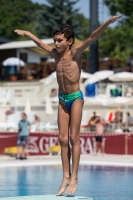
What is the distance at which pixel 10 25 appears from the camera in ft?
218

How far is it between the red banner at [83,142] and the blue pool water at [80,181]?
428cm

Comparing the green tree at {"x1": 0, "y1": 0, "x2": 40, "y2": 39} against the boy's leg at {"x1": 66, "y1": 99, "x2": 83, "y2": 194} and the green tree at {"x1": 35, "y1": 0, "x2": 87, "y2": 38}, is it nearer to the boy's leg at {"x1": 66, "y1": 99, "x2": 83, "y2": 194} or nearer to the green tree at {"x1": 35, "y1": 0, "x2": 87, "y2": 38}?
the green tree at {"x1": 35, "y1": 0, "x2": 87, "y2": 38}

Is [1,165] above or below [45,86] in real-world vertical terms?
Result: below

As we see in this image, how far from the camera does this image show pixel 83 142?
A: 21031 mm

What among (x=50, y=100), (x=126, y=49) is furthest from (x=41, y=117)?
(x=126, y=49)

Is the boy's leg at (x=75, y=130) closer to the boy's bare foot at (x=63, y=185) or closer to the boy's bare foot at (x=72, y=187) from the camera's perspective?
the boy's bare foot at (x=72, y=187)

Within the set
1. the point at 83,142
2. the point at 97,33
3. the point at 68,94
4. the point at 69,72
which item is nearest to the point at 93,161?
the point at 83,142

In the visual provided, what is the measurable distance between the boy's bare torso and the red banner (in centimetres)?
1246

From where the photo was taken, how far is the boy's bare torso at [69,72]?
26.3 feet

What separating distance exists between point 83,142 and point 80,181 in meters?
8.34

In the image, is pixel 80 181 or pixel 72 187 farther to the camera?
pixel 80 181

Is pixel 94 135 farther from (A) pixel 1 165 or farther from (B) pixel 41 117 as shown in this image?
(B) pixel 41 117

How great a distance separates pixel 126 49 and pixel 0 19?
20.6m

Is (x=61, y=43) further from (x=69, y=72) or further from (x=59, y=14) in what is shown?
(x=59, y=14)
